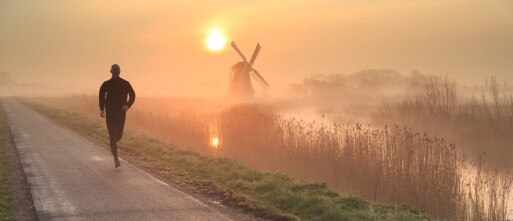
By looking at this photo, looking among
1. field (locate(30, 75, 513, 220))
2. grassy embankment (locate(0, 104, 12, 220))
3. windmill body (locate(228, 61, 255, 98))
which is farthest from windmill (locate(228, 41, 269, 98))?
grassy embankment (locate(0, 104, 12, 220))

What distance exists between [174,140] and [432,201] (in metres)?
13.3

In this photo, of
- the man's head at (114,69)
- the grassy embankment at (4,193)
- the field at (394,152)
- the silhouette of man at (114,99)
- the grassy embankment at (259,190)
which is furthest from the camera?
the silhouette of man at (114,99)

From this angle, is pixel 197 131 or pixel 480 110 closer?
pixel 480 110

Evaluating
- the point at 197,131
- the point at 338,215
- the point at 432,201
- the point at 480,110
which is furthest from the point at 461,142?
the point at 338,215

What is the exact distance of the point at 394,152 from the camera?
1198 centimetres

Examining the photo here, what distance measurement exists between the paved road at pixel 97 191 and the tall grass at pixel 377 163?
4.89 meters

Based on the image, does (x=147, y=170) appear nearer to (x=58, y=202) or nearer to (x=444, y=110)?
(x=58, y=202)

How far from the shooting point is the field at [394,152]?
405 inches

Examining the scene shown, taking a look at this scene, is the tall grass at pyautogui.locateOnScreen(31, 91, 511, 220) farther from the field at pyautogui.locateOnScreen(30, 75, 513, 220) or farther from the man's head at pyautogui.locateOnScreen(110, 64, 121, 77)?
the man's head at pyautogui.locateOnScreen(110, 64, 121, 77)

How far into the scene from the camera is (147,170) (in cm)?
1176

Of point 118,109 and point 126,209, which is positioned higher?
point 118,109

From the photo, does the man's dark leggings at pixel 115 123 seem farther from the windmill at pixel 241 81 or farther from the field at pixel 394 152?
the windmill at pixel 241 81

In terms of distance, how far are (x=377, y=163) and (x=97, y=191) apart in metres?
6.78

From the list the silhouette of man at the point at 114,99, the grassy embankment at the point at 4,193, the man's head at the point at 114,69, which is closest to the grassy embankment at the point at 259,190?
the silhouette of man at the point at 114,99
